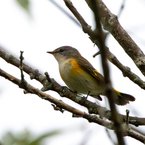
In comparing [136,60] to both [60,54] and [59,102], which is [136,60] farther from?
[60,54]

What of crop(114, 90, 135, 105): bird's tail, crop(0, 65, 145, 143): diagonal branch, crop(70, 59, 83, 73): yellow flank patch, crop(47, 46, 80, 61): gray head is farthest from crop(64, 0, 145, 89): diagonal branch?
crop(47, 46, 80, 61): gray head

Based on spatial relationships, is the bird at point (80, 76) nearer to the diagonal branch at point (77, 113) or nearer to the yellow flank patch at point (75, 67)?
the yellow flank patch at point (75, 67)

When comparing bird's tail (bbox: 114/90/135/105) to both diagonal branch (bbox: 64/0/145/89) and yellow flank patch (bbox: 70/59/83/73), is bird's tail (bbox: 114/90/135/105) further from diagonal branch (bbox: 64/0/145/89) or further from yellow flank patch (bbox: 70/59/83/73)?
diagonal branch (bbox: 64/0/145/89)

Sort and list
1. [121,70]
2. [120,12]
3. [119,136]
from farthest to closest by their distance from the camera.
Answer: [121,70] < [120,12] < [119,136]

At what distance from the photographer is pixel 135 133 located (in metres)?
1.85

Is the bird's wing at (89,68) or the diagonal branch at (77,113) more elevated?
the bird's wing at (89,68)

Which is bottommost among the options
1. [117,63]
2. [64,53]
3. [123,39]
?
[117,63]

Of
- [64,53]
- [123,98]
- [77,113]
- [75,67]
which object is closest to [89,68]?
[75,67]

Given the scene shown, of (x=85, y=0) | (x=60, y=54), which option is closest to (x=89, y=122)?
(x=85, y=0)

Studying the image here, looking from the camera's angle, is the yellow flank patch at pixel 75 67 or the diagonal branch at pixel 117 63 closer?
the diagonal branch at pixel 117 63

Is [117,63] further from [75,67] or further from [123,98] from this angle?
[75,67]

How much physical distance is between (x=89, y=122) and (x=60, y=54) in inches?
164

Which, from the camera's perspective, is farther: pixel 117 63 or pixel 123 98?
pixel 123 98

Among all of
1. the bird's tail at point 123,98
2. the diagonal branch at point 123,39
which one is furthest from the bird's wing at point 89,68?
the diagonal branch at point 123,39
